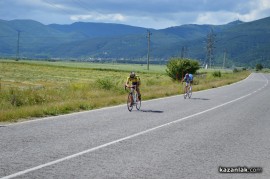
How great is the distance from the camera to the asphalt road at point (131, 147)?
22.0 ft

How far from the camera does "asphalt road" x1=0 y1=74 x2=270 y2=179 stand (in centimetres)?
670

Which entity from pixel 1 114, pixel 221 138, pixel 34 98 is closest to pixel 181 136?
pixel 221 138

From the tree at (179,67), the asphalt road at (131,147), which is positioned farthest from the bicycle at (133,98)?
the tree at (179,67)

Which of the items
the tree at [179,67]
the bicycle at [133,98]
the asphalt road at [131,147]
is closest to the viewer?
the asphalt road at [131,147]

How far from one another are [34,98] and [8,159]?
36.1 ft

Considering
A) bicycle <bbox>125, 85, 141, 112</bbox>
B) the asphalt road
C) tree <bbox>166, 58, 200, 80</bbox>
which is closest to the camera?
the asphalt road

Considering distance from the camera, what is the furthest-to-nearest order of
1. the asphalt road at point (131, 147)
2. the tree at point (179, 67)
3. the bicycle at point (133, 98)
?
1. the tree at point (179, 67)
2. the bicycle at point (133, 98)
3. the asphalt road at point (131, 147)

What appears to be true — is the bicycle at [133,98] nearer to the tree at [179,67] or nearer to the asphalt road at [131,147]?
the asphalt road at [131,147]

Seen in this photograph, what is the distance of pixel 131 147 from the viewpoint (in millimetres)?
8766

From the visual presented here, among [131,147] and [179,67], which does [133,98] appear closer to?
[131,147]

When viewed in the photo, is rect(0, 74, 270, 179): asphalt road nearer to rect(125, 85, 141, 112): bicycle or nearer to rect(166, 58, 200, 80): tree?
rect(125, 85, 141, 112): bicycle

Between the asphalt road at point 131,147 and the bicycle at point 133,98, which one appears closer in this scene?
the asphalt road at point 131,147

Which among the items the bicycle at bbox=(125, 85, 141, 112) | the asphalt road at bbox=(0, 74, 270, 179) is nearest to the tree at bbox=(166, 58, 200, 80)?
the bicycle at bbox=(125, 85, 141, 112)

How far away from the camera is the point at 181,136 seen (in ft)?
34.4
